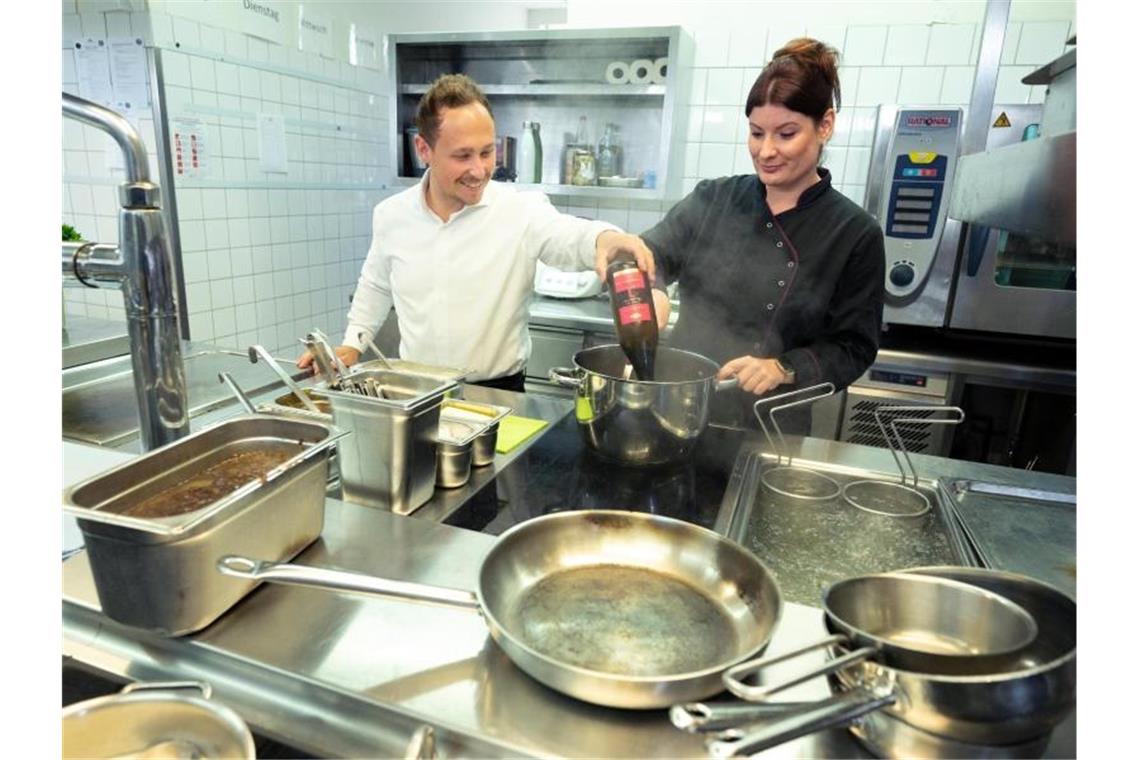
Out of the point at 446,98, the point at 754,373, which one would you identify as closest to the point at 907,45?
the point at 446,98

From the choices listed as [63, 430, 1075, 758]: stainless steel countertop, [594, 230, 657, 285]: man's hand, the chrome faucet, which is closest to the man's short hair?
[594, 230, 657, 285]: man's hand

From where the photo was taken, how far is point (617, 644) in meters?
0.73

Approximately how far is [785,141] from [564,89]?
1735 mm

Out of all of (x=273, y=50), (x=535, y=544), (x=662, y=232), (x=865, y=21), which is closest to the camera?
(x=535, y=544)

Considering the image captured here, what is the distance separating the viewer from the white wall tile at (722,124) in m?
3.17

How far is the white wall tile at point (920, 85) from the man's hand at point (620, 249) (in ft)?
6.78

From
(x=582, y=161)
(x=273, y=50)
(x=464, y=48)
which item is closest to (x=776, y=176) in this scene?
(x=582, y=161)

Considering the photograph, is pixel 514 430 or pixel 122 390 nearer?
pixel 514 430

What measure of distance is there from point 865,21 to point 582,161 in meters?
1.39

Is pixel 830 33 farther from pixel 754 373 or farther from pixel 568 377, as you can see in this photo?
pixel 568 377

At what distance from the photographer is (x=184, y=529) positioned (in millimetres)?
Answer: 650

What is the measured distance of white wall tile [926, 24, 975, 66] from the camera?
2.80 meters
